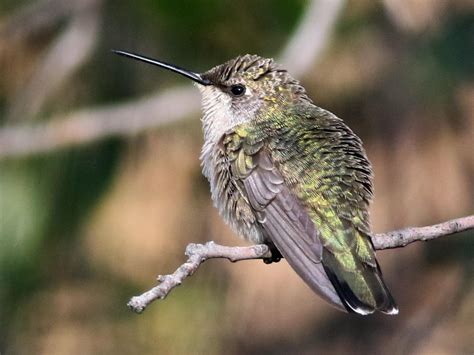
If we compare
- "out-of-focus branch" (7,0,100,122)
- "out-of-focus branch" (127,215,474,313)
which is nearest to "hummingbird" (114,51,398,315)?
"out-of-focus branch" (127,215,474,313)

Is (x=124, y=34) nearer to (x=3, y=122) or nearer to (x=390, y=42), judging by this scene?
(x=3, y=122)

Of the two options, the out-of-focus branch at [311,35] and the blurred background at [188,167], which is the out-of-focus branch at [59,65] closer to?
the blurred background at [188,167]

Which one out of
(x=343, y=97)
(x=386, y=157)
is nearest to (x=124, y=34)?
(x=343, y=97)

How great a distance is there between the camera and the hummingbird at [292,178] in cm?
330

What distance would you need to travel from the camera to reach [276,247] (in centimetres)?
344

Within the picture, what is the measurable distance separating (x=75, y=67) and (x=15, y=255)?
1091 mm

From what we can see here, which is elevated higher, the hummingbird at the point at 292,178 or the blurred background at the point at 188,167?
the hummingbird at the point at 292,178

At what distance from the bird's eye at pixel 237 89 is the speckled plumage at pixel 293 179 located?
15 mm

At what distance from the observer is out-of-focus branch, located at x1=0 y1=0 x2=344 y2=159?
5371 mm

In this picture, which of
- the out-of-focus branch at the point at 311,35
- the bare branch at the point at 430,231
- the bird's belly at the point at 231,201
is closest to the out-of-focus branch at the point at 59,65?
the out-of-focus branch at the point at 311,35

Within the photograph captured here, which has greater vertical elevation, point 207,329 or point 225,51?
point 225,51

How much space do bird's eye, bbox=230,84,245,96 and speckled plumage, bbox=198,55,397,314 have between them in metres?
0.01

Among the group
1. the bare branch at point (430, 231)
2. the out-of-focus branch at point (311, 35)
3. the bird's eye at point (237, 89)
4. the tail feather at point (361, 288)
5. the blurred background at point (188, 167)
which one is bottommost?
the blurred background at point (188, 167)

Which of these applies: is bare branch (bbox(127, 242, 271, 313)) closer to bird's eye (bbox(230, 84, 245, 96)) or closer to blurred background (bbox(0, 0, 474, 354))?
bird's eye (bbox(230, 84, 245, 96))
